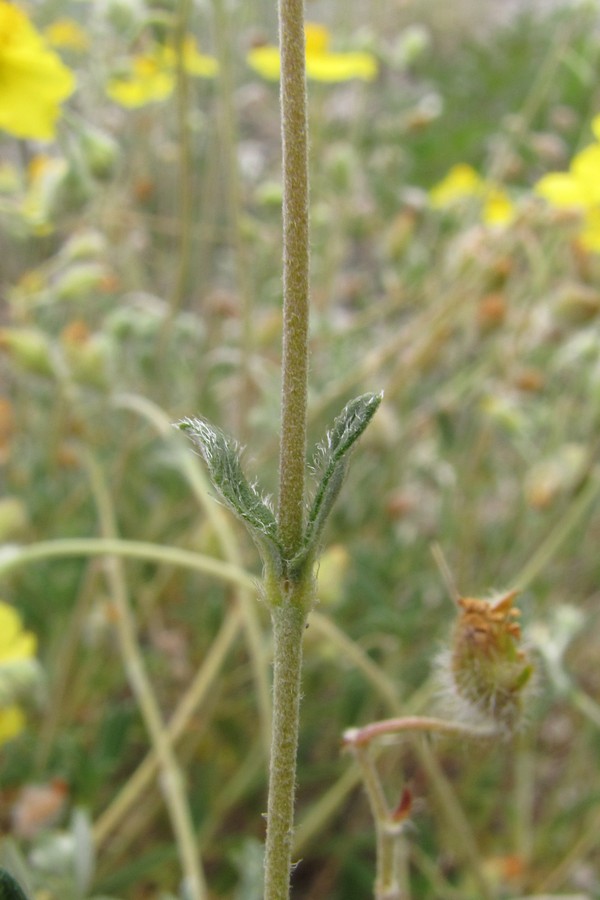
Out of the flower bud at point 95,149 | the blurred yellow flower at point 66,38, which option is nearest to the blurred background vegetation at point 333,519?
the flower bud at point 95,149

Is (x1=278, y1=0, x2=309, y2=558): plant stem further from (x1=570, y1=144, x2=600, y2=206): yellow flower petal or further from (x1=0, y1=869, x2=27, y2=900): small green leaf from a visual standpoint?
(x1=570, y1=144, x2=600, y2=206): yellow flower petal

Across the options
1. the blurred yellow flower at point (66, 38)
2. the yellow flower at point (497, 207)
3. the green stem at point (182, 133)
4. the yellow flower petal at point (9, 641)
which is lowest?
the yellow flower petal at point (9, 641)

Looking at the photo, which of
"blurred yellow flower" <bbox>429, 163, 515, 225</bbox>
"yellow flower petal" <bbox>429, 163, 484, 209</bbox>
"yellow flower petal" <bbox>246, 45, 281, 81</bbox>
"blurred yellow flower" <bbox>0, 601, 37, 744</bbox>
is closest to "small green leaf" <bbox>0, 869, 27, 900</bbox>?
"blurred yellow flower" <bbox>0, 601, 37, 744</bbox>

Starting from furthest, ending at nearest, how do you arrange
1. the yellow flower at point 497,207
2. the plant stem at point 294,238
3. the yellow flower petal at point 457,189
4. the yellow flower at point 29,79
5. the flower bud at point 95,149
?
the yellow flower petal at point 457,189 < the yellow flower at point 497,207 < the flower bud at point 95,149 < the yellow flower at point 29,79 < the plant stem at point 294,238

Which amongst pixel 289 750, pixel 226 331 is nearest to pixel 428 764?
pixel 289 750

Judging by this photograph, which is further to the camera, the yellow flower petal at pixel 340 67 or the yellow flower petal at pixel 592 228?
the yellow flower petal at pixel 340 67

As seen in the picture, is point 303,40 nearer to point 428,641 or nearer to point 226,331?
point 428,641

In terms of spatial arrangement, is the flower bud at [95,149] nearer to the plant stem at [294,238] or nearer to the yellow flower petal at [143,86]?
the yellow flower petal at [143,86]
